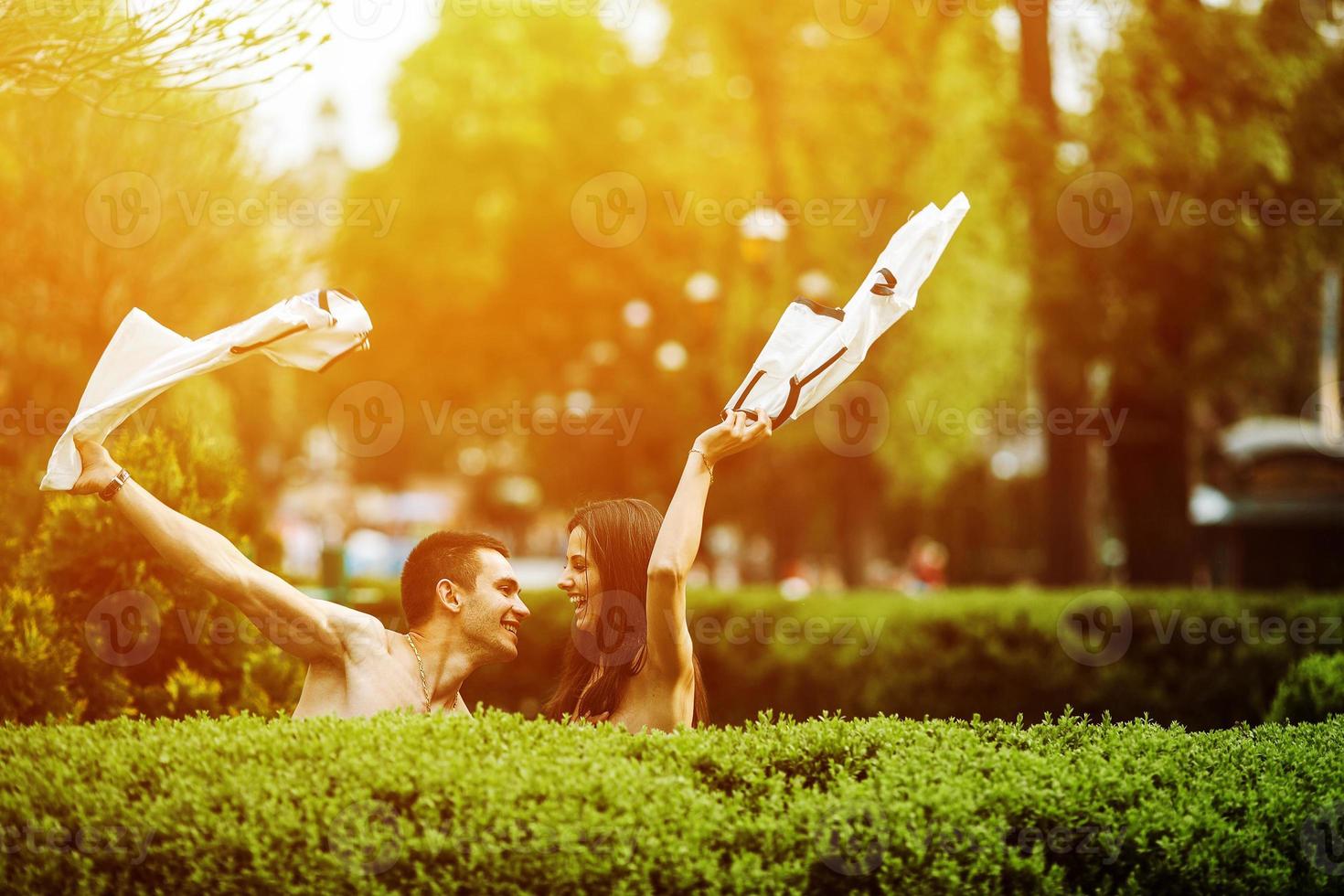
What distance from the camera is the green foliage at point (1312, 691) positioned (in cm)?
662

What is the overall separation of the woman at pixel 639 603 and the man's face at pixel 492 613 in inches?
7.8

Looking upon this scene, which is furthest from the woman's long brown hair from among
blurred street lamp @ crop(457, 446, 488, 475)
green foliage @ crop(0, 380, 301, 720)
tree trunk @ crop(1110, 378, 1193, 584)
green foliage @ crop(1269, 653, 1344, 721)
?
blurred street lamp @ crop(457, 446, 488, 475)

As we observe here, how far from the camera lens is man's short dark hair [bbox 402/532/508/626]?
4594 mm

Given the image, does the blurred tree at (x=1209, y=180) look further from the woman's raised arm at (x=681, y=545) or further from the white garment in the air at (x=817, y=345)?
the woman's raised arm at (x=681, y=545)

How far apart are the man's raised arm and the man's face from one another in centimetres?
53

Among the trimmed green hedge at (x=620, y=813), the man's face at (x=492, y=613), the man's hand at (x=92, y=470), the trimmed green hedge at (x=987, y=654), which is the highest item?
the man's hand at (x=92, y=470)

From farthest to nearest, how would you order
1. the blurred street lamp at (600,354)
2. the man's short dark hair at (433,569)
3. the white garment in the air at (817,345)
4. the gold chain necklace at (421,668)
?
the blurred street lamp at (600,354) → the man's short dark hair at (433,569) → the gold chain necklace at (421,668) → the white garment in the air at (817,345)

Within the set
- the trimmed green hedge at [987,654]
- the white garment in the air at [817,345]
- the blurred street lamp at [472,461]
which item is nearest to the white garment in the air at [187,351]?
the white garment in the air at [817,345]

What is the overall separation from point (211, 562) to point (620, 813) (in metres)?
1.49

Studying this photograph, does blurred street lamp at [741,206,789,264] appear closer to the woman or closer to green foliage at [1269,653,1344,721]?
green foliage at [1269,653,1344,721]

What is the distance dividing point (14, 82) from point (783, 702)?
8471 mm

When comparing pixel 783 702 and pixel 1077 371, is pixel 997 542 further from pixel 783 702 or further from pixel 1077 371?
pixel 783 702

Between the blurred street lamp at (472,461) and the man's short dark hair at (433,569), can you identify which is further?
the blurred street lamp at (472,461)

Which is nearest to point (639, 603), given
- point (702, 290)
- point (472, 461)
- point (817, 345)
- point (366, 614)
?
point (366, 614)
